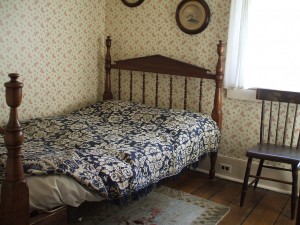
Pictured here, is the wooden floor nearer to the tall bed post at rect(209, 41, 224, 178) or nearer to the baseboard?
the baseboard

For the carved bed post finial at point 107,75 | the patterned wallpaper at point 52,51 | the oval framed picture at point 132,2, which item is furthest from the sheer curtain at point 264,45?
the patterned wallpaper at point 52,51

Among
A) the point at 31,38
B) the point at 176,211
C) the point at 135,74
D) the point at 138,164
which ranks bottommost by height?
the point at 176,211

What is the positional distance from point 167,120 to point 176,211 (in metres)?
0.78

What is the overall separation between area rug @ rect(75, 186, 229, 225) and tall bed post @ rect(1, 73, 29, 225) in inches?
31.5

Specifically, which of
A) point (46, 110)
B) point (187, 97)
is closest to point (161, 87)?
point (187, 97)

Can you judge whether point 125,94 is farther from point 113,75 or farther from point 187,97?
point 187,97

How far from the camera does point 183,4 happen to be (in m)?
3.34

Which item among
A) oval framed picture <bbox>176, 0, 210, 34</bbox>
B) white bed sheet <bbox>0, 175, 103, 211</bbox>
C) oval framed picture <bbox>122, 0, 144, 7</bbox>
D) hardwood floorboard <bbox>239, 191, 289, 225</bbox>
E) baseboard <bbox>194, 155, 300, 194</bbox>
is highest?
oval framed picture <bbox>122, 0, 144, 7</bbox>

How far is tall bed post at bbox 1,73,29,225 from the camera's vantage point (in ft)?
5.05

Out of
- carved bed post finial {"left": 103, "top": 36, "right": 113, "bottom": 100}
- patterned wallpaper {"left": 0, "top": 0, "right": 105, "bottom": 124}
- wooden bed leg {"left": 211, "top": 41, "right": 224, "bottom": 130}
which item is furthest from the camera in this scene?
carved bed post finial {"left": 103, "top": 36, "right": 113, "bottom": 100}

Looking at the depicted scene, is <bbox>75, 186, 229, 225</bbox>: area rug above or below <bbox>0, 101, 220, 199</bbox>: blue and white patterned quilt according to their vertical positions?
below

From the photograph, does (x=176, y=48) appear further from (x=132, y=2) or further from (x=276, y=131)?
(x=276, y=131)

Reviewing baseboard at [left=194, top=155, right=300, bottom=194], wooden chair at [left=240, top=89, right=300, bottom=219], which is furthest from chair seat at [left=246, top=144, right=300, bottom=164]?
baseboard at [left=194, top=155, right=300, bottom=194]

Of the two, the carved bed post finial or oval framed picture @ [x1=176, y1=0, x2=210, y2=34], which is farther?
the carved bed post finial
